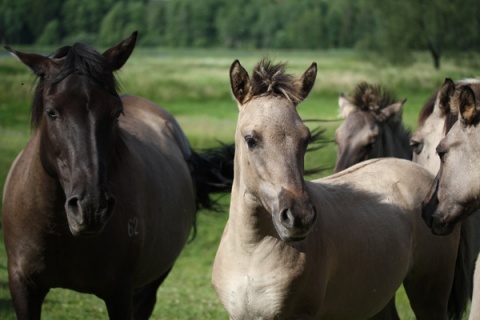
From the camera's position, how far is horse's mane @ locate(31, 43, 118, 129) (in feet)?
15.9

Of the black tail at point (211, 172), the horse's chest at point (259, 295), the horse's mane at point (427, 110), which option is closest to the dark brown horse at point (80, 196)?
the horse's chest at point (259, 295)

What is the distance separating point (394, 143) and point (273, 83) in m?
4.09

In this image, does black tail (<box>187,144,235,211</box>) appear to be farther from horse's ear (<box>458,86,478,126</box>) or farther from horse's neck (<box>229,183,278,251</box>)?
horse's ear (<box>458,86,478,126</box>)

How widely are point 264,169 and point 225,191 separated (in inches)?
158

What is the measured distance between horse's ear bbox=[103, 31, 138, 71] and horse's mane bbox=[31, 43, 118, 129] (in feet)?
0.41

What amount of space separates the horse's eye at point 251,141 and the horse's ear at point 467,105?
1.22m

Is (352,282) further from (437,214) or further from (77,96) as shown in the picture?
(77,96)

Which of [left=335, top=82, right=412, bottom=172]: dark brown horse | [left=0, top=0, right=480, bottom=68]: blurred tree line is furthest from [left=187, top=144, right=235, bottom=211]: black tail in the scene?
[left=0, top=0, right=480, bottom=68]: blurred tree line

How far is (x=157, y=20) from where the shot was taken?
41812mm

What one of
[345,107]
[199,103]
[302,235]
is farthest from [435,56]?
[302,235]

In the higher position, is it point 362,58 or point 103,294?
point 103,294

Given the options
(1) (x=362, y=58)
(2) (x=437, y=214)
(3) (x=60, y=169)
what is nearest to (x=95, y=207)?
(3) (x=60, y=169)

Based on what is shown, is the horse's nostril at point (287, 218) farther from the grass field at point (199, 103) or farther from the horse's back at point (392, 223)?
the grass field at point (199, 103)

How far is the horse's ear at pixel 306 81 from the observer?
449 cm
